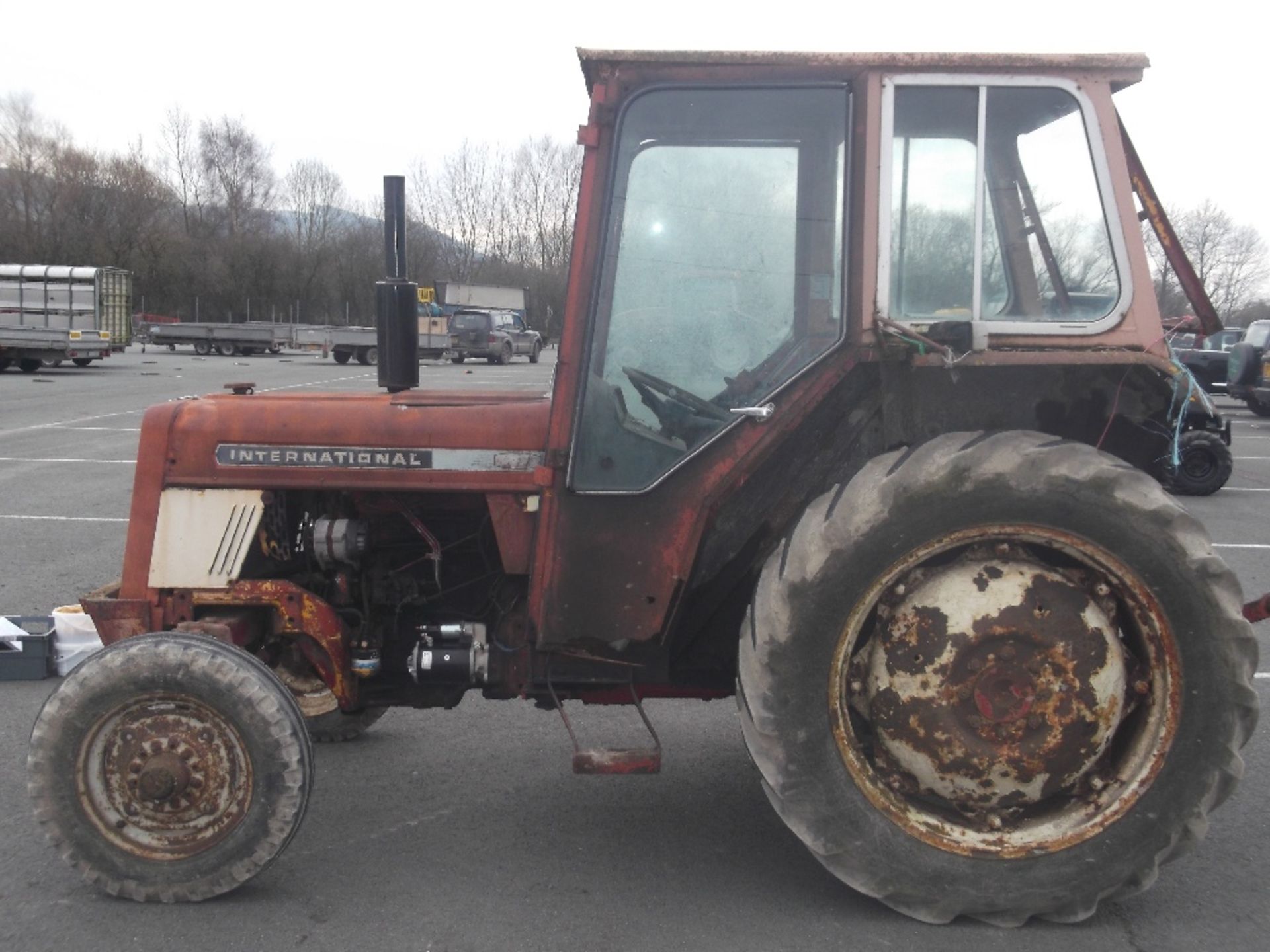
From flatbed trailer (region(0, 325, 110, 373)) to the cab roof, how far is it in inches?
1173

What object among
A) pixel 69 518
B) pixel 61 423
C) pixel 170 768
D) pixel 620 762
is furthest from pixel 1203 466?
pixel 61 423

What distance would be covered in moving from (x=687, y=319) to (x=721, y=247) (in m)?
0.23

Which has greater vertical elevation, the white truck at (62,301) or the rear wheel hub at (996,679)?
the white truck at (62,301)

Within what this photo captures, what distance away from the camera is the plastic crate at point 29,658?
540 cm

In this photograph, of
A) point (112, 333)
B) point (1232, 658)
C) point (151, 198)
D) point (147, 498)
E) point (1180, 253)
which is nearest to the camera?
point (1232, 658)

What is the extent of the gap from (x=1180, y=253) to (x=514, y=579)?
2.27 m

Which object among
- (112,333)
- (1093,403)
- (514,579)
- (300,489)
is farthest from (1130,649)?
(112,333)

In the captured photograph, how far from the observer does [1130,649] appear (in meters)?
3.24

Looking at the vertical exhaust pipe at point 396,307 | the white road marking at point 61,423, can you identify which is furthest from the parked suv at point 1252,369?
the vertical exhaust pipe at point 396,307

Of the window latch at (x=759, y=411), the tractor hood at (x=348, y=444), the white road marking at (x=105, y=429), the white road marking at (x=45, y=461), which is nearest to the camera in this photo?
the window latch at (x=759, y=411)

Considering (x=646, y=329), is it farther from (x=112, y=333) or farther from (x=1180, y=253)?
(x=112, y=333)

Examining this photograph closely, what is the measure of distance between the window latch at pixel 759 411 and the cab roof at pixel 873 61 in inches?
37.1

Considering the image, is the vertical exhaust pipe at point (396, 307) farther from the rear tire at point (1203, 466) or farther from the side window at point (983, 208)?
the rear tire at point (1203, 466)

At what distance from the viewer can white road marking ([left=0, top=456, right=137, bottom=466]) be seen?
13.2 meters
